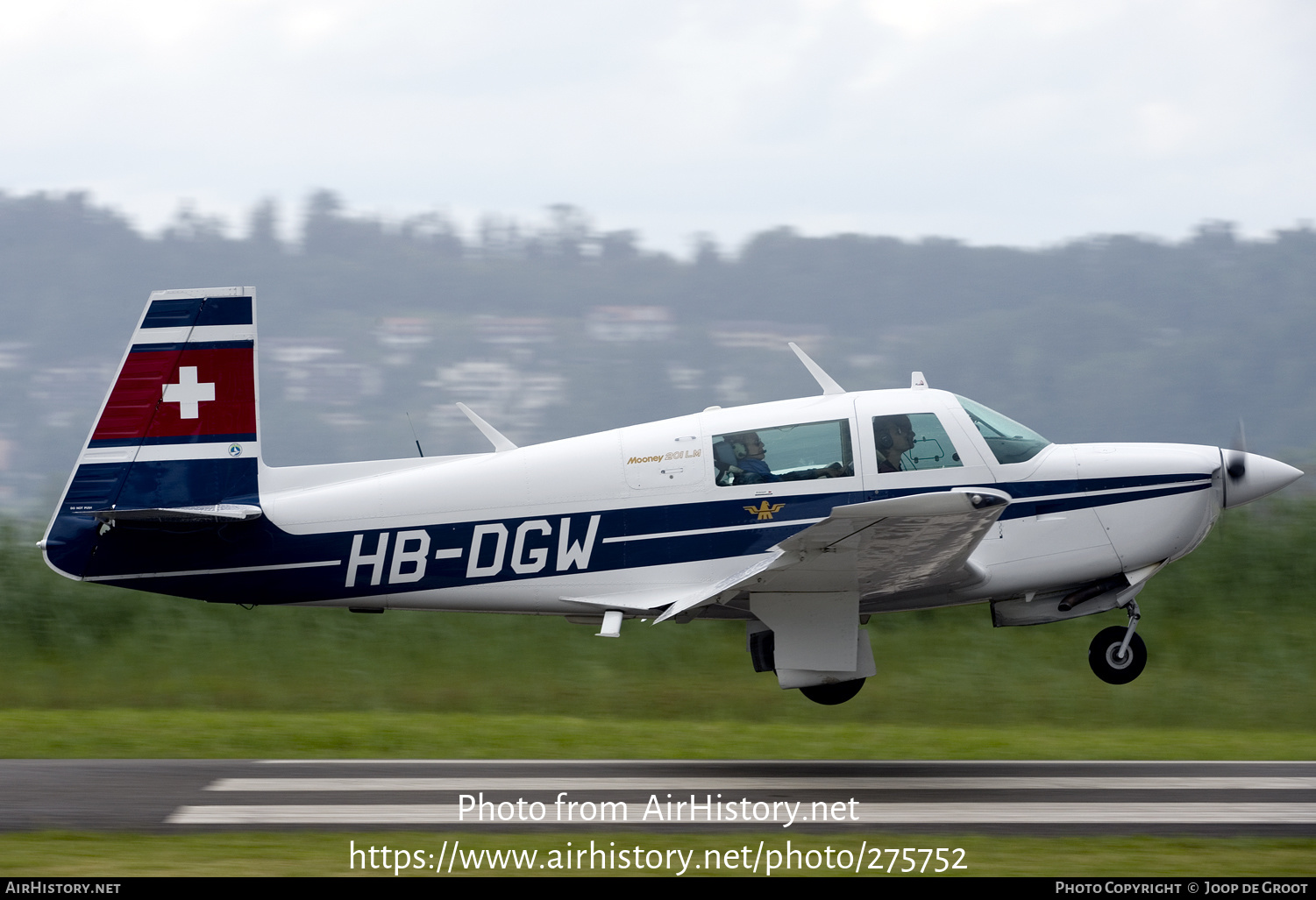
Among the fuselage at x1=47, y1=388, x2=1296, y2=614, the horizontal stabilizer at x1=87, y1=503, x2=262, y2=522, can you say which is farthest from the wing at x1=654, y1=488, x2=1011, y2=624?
the horizontal stabilizer at x1=87, y1=503, x2=262, y2=522

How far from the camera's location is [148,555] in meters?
9.63

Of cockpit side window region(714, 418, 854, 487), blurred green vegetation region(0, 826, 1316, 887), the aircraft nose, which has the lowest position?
blurred green vegetation region(0, 826, 1316, 887)

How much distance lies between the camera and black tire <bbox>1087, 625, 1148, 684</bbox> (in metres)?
10.2

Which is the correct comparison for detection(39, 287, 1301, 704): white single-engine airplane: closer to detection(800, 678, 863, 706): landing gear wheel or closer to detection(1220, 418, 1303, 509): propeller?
detection(1220, 418, 1303, 509): propeller

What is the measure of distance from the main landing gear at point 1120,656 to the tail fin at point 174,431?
6944 mm

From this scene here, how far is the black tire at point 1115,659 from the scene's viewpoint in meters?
10.2

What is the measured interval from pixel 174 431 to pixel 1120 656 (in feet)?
25.8

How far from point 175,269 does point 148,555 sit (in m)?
78.7

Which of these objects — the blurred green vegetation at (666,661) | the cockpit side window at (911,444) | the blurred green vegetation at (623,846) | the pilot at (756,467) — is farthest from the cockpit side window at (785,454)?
the blurred green vegetation at (666,661)

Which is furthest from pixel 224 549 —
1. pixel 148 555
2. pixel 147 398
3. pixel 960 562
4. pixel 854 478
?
pixel 960 562

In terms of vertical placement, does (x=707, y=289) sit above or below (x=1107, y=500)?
above

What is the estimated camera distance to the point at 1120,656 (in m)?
10.2

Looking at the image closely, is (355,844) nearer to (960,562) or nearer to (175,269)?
(960,562)

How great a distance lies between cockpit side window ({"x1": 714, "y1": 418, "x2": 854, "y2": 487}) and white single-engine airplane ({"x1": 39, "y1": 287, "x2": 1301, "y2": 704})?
0.05ft
